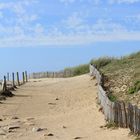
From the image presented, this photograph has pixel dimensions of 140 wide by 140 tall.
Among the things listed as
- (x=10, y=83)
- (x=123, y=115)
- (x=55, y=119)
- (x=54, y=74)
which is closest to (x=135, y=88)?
(x=55, y=119)

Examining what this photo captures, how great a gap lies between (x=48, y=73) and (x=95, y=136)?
48.8 meters

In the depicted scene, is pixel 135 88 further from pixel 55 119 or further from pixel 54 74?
pixel 54 74

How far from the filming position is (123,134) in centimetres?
1516

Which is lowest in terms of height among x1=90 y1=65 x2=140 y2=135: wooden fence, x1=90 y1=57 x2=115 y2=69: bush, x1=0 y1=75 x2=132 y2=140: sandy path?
x1=0 y1=75 x2=132 y2=140: sandy path

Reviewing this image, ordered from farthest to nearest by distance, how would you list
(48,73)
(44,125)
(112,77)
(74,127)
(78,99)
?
(48,73) < (112,77) < (78,99) < (44,125) < (74,127)

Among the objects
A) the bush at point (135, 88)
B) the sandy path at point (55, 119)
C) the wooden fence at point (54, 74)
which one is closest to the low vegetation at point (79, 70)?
the wooden fence at point (54, 74)

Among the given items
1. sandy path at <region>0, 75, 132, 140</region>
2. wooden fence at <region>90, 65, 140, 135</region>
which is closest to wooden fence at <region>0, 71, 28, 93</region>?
sandy path at <region>0, 75, 132, 140</region>

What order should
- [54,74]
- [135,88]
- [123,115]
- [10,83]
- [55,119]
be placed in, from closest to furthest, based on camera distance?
[123,115] < [55,119] < [135,88] < [10,83] < [54,74]

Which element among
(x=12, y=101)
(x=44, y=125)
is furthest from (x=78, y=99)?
(x=44, y=125)

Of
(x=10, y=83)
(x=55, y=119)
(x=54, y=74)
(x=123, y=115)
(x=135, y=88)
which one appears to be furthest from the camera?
(x=54, y=74)

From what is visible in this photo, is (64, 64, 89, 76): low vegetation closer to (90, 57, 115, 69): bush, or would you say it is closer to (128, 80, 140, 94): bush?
(90, 57, 115, 69): bush

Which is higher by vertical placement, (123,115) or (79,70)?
(79,70)

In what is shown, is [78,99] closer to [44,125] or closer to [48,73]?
[44,125]

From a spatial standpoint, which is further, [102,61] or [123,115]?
[102,61]
